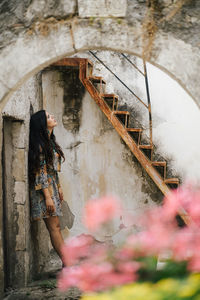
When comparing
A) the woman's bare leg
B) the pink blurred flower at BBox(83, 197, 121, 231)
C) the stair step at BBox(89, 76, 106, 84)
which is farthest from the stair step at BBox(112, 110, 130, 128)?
the pink blurred flower at BBox(83, 197, 121, 231)

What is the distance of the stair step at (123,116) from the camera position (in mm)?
6273

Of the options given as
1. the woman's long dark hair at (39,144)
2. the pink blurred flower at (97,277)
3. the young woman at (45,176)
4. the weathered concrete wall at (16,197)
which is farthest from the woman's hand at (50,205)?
the pink blurred flower at (97,277)

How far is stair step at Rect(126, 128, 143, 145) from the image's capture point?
624 centimetres

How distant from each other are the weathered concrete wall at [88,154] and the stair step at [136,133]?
1.19ft

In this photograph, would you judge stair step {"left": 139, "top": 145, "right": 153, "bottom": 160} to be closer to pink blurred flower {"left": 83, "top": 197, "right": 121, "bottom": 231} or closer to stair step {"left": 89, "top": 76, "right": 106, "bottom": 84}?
stair step {"left": 89, "top": 76, "right": 106, "bottom": 84}

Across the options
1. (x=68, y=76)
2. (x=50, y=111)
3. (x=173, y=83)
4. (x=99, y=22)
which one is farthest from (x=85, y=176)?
(x=99, y=22)

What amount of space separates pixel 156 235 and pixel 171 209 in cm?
17

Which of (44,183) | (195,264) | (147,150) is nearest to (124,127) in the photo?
(147,150)

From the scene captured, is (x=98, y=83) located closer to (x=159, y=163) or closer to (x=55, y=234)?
(x=159, y=163)

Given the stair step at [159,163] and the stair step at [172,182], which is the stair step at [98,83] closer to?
the stair step at [159,163]

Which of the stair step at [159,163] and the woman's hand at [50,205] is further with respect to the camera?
the stair step at [159,163]

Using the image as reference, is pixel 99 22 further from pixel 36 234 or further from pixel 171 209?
pixel 36 234

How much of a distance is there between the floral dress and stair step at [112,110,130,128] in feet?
4.56

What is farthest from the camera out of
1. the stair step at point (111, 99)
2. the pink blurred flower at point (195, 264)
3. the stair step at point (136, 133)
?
the stair step at point (111, 99)
